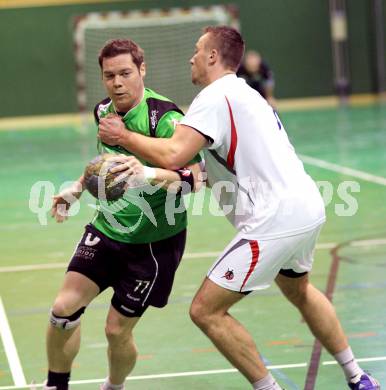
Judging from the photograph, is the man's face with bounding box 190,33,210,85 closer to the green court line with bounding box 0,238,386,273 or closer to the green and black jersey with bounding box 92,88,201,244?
the green and black jersey with bounding box 92,88,201,244

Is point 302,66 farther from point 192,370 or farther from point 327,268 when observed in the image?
point 192,370

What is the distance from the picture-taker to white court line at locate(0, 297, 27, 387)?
660cm

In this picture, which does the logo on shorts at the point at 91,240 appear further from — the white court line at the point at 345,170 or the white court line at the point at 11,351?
the white court line at the point at 345,170

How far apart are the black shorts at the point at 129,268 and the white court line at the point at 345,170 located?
8.97 meters

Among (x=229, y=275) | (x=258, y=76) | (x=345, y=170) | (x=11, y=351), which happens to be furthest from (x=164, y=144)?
(x=258, y=76)

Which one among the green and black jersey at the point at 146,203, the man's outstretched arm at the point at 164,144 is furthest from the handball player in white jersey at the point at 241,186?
the green and black jersey at the point at 146,203

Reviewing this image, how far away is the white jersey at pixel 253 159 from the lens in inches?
210

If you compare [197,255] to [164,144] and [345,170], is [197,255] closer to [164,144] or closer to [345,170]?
[164,144]

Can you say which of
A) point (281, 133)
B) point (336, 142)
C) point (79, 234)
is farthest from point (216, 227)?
point (336, 142)

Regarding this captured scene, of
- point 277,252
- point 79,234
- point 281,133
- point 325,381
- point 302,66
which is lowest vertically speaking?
point 302,66

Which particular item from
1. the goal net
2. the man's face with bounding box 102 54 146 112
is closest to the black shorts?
the man's face with bounding box 102 54 146 112

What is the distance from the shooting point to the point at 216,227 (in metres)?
12.0

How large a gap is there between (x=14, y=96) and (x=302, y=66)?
28.2 ft

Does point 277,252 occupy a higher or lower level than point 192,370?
higher
